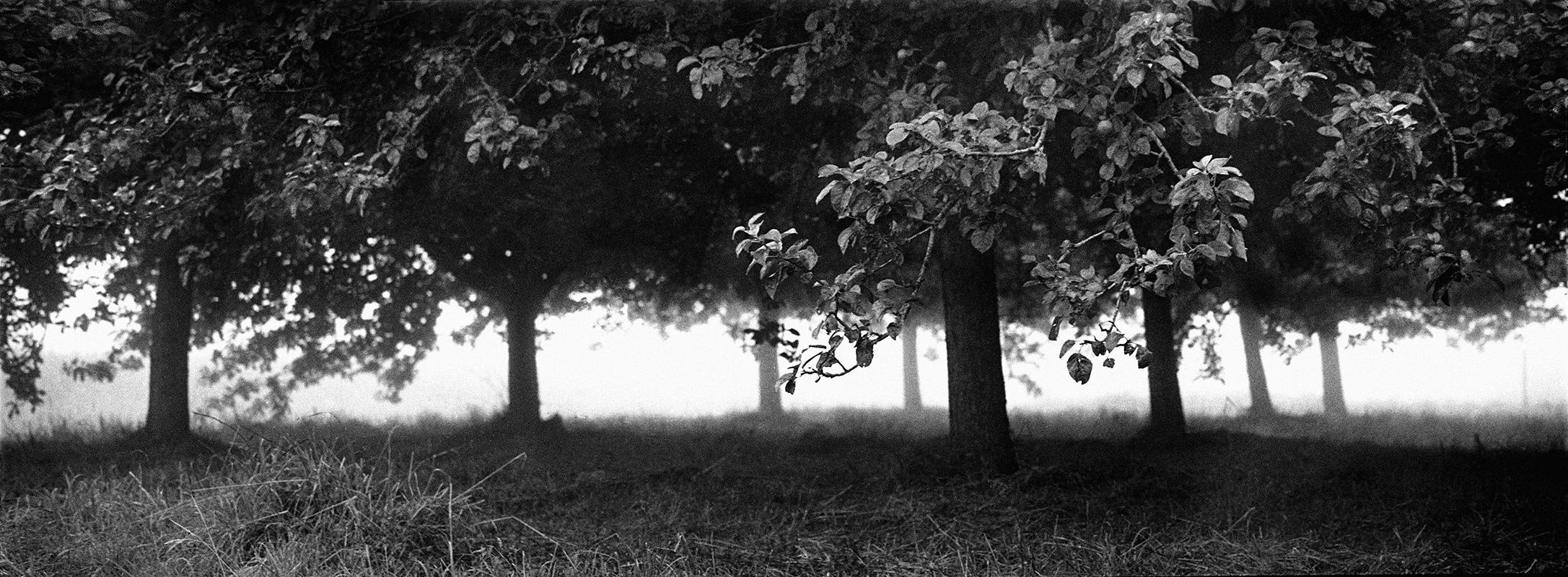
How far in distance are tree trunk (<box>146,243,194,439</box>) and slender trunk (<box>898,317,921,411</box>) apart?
33.7 feet

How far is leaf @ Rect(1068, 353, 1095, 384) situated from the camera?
152 inches

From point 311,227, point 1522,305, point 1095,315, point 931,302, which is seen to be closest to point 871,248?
point 1095,315

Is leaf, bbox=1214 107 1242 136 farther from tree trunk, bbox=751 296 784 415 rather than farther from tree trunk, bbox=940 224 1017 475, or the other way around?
tree trunk, bbox=751 296 784 415

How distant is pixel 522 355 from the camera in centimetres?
1259

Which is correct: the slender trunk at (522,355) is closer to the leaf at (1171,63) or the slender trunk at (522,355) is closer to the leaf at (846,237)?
the leaf at (846,237)

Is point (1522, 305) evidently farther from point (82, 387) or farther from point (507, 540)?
point (82, 387)

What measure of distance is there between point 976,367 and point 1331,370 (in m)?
11.7

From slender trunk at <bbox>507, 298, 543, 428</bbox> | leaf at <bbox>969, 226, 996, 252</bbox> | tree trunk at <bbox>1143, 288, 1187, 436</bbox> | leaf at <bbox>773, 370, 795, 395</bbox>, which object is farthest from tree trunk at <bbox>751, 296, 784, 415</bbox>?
leaf at <bbox>773, 370, 795, 395</bbox>

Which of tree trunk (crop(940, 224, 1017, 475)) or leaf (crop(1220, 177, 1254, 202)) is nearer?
leaf (crop(1220, 177, 1254, 202))

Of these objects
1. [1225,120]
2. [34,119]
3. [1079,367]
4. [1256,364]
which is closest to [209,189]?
[34,119]

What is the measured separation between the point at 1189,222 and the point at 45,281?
1175 cm

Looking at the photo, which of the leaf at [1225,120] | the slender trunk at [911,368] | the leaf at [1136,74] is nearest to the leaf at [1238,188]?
the leaf at [1225,120]

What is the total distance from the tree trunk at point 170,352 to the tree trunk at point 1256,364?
13.8 metres

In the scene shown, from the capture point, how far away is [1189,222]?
4.30 m
